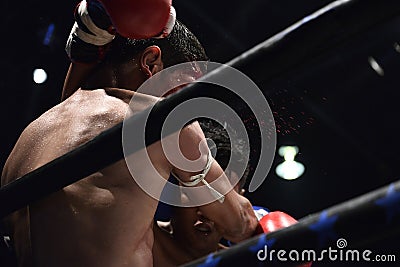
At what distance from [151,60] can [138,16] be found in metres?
0.30

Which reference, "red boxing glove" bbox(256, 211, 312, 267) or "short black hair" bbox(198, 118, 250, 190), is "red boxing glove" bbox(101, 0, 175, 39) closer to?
"red boxing glove" bbox(256, 211, 312, 267)

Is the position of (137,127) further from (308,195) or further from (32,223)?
(308,195)

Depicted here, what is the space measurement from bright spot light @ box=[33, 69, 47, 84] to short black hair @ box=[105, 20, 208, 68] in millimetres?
1964

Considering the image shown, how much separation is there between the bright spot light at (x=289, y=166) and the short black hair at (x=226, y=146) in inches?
88.4

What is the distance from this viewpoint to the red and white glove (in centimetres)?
113

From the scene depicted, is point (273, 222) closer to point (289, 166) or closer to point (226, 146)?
point (226, 146)

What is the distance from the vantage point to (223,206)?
1.49 metres

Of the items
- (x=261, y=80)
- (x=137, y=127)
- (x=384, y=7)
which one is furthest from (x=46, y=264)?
(x=384, y=7)

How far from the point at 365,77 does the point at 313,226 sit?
3.79 meters

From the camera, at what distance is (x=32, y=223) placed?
1.21 metres

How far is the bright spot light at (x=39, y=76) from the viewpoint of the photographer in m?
3.37

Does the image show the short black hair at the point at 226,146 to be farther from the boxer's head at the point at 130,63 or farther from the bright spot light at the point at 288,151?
the bright spot light at the point at 288,151

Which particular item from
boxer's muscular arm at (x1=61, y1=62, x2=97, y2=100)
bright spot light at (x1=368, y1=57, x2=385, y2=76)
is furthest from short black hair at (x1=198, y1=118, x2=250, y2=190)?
bright spot light at (x1=368, y1=57, x2=385, y2=76)

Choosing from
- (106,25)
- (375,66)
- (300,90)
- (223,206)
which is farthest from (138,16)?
(375,66)
